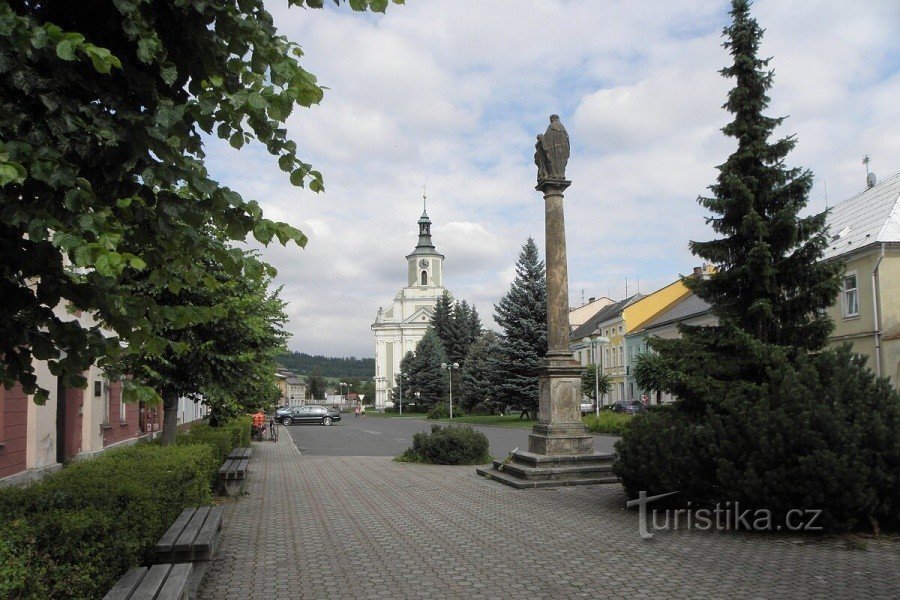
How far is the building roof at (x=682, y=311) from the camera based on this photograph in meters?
47.7

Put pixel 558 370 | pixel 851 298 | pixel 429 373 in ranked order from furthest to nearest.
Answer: pixel 429 373
pixel 851 298
pixel 558 370

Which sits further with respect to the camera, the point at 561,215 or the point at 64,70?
the point at 561,215

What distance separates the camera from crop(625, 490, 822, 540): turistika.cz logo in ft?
26.2

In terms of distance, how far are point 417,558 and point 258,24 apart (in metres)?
5.29

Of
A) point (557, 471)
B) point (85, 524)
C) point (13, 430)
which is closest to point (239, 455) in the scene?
point (13, 430)

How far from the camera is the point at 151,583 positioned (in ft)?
15.2

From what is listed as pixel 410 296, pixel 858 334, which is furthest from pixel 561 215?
pixel 410 296

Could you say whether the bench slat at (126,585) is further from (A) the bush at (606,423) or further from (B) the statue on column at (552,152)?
(A) the bush at (606,423)

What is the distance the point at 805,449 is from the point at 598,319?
63405 mm

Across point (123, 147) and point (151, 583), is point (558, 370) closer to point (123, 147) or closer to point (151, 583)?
point (151, 583)

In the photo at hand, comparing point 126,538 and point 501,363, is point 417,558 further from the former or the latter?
point 501,363

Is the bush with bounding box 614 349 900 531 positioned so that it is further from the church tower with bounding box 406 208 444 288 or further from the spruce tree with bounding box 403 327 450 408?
the church tower with bounding box 406 208 444 288

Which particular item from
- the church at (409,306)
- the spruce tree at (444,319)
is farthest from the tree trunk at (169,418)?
the church at (409,306)

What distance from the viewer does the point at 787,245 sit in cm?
1341
